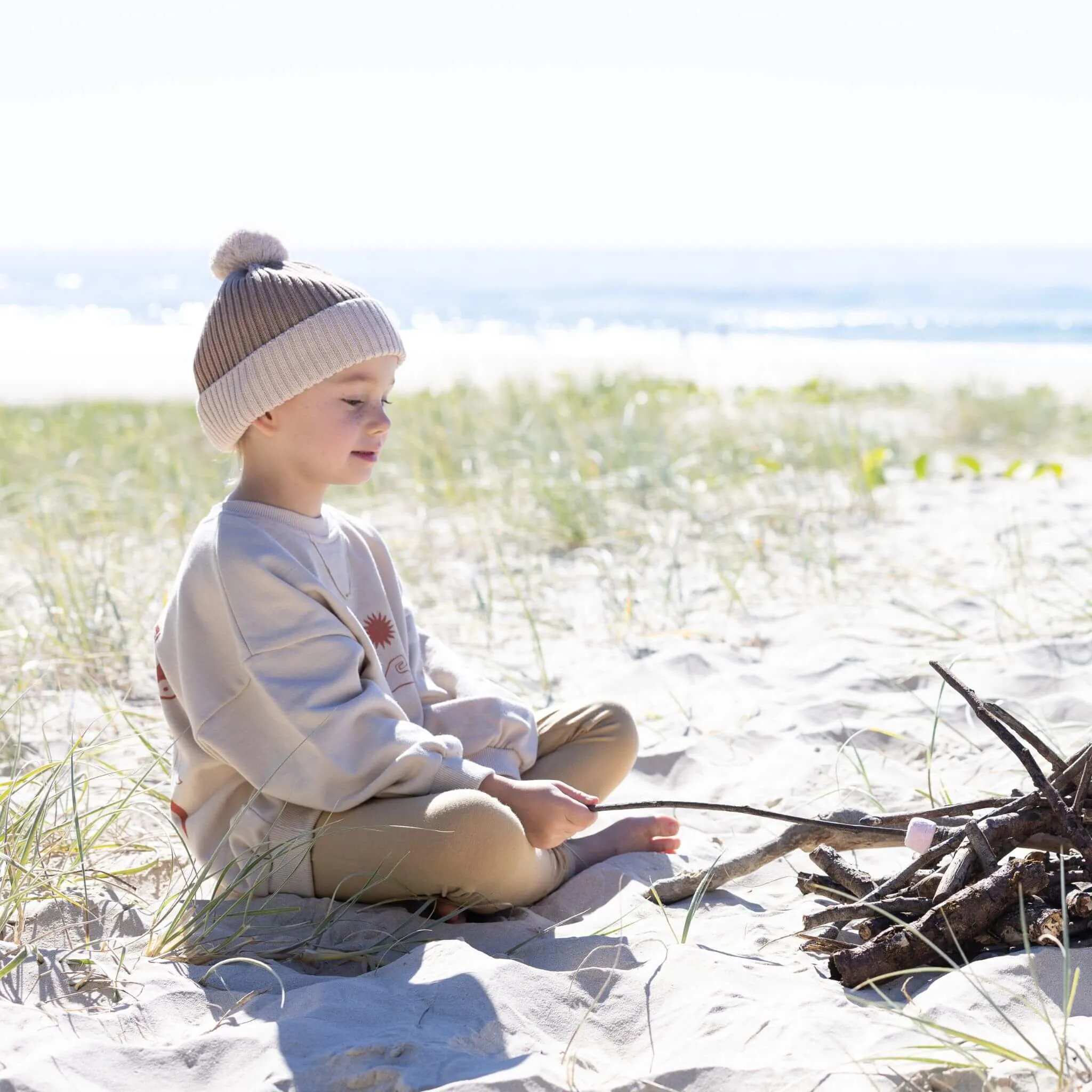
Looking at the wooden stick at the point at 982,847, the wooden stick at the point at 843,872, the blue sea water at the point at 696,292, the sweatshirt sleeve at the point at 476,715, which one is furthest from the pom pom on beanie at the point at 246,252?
the blue sea water at the point at 696,292

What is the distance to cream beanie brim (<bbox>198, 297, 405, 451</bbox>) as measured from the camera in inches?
78.4

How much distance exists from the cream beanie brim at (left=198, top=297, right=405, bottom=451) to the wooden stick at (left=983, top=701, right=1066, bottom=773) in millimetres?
1155

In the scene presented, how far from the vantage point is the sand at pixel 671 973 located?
1.41m

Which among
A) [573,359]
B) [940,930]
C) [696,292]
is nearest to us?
[940,930]

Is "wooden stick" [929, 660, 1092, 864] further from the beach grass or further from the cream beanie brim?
the beach grass

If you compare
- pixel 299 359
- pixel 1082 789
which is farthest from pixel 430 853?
pixel 1082 789

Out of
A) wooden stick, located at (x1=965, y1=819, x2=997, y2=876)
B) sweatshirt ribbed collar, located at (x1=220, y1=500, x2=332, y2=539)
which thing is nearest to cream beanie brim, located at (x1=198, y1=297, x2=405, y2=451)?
sweatshirt ribbed collar, located at (x1=220, y1=500, x2=332, y2=539)

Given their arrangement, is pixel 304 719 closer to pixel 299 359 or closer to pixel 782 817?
pixel 299 359

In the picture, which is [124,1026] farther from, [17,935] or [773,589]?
[773,589]

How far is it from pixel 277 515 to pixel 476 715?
52 cm

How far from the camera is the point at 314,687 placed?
189 centimetres

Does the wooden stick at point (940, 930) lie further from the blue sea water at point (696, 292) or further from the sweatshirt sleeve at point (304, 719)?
the blue sea water at point (696, 292)

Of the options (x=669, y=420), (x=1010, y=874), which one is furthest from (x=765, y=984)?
(x=669, y=420)

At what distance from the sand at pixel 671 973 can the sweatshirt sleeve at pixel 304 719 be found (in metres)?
0.22
